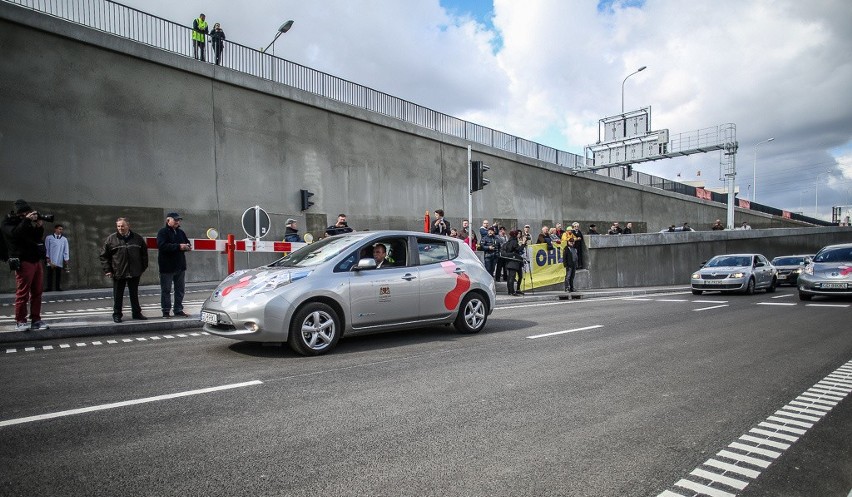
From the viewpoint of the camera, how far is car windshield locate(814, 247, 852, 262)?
14711 mm

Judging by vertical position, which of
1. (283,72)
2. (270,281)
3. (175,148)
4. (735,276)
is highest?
(283,72)

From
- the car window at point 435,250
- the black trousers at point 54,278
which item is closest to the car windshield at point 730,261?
A: the car window at point 435,250

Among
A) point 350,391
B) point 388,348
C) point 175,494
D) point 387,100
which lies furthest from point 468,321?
point 387,100

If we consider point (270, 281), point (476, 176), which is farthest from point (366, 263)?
point (476, 176)

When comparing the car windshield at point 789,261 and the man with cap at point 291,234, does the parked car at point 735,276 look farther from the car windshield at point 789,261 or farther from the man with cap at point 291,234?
the man with cap at point 291,234

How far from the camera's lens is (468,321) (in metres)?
8.23

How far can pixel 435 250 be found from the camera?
8.05 meters

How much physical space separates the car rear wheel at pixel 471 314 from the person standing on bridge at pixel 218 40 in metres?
14.8

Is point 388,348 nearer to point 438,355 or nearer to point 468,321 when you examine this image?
point 438,355

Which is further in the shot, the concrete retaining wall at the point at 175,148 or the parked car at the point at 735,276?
the parked car at the point at 735,276

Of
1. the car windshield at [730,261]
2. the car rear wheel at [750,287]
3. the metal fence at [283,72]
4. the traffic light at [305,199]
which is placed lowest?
the car rear wheel at [750,287]

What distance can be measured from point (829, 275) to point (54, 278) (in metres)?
21.2

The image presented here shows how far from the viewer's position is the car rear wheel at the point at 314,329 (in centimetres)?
631

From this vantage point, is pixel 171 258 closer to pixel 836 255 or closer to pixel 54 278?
pixel 54 278
